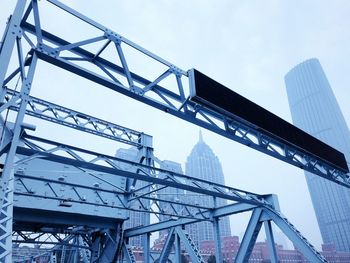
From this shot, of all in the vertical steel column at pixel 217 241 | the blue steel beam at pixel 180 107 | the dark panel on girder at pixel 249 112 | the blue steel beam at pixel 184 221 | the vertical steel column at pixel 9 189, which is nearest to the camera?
the vertical steel column at pixel 9 189

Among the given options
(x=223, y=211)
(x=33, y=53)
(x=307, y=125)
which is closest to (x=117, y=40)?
(x=33, y=53)

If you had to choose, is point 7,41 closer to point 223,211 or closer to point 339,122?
point 223,211

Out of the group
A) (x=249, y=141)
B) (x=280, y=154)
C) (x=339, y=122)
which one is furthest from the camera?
(x=339, y=122)

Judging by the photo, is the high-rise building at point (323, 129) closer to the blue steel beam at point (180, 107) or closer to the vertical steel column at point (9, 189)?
the blue steel beam at point (180, 107)

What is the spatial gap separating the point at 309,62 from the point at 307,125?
55631 millimetres

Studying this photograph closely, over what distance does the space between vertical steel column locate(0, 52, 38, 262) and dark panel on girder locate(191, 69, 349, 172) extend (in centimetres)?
417

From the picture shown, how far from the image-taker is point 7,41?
5535mm

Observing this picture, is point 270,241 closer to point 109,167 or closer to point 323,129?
point 109,167

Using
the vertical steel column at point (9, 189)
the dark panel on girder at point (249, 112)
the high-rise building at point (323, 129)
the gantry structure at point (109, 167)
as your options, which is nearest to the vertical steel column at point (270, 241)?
the gantry structure at point (109, 167)

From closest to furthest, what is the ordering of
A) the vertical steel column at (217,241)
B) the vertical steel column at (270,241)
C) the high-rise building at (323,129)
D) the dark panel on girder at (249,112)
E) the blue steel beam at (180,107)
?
the blue steel beam at (180,107), the dark panel on girder at (249,112), the vertical steel column at (270,241), the vertical steel column at (217,241), the high-rise building at (323,129)

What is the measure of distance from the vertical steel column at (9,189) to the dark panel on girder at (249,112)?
417 centimetres

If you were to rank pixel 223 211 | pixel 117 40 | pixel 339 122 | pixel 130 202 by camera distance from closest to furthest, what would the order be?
pixel 117 40 → pixel 223 211 → pixel 130 202 → pixel 339 122

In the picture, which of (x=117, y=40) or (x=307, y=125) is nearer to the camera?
(x=117, y=40)

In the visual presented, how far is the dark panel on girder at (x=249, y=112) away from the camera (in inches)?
318
